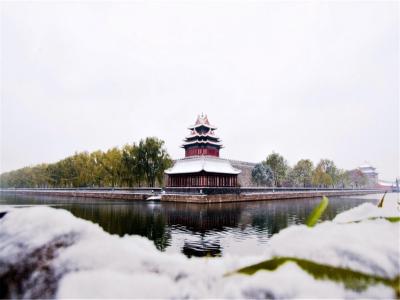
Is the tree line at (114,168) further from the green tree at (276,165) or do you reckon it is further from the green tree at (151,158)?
the green tree at (276,165)

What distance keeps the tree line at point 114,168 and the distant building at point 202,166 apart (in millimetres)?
2806

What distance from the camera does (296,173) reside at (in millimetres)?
63844

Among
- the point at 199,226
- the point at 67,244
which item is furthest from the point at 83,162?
the point at 67,244

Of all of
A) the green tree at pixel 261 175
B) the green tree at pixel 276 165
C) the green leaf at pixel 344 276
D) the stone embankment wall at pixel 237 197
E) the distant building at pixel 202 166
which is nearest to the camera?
the green leaf at pixel 344 276

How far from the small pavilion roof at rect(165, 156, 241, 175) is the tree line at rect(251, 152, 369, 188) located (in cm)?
1597

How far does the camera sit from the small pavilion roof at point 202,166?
3654 cm

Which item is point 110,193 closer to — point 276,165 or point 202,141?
point 202,141

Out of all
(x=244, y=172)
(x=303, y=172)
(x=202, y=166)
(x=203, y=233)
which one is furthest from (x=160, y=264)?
(x=303, y=172)

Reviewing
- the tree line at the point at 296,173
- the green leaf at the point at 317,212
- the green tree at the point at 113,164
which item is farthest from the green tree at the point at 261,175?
the green leaf at the point at 317,212

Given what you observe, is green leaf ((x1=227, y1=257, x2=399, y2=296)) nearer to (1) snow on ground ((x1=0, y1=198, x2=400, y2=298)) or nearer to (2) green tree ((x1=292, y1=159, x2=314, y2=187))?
(1) snow on ground ((x1=0, y1=198, x2=400, y2=298))

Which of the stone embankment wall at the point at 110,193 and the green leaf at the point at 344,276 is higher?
the green leaf at the point at 344,276

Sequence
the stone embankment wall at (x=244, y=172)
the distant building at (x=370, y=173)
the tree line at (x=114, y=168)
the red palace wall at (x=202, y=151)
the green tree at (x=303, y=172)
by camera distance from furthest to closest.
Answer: the distant building at (x=370, y=173) → the green tree at (x=303, y=172) → the stone embankment wall at (x=244, y=172) → the red palace wall at (x=202, y=151) → the tree line at (x=114, y=168)

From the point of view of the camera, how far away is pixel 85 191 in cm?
4850

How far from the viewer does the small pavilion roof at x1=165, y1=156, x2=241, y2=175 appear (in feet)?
120
